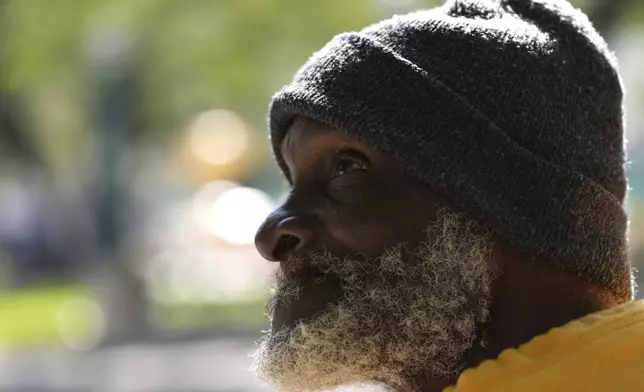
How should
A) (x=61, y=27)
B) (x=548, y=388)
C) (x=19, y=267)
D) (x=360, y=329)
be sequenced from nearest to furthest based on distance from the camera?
(x=548, y=388)
(x=360, y=329)
(x=61, y=27)
(x=19, y=267)

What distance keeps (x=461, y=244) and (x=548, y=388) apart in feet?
0.82

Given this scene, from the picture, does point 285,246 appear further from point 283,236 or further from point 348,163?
point 348,163

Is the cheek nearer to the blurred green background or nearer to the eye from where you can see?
the eye

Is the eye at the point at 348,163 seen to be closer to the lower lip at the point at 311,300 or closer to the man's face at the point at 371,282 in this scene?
the man's face at the point at 371,282

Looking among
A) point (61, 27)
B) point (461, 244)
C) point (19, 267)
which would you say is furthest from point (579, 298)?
point (19, 267)

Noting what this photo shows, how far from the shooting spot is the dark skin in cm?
136

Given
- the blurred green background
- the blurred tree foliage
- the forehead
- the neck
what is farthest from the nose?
the blurred tree foliage

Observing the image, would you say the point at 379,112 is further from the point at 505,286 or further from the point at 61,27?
the point at 61,27

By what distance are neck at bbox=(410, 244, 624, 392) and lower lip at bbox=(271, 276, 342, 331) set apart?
0.18 m

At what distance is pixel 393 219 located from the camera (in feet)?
4.49

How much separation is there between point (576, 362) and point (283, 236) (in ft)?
1.48

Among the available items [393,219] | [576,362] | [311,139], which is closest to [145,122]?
[311,139]

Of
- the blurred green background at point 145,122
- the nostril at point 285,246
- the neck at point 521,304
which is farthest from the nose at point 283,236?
the blurred green background at point 145,122

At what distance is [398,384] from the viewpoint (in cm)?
138
